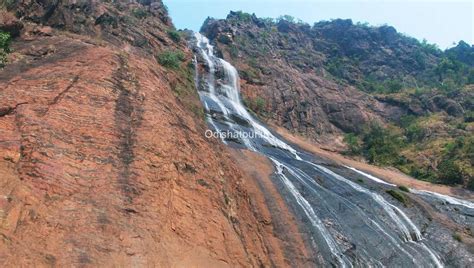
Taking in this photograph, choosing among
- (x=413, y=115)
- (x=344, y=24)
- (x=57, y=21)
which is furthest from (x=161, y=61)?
(x=344, y=24)

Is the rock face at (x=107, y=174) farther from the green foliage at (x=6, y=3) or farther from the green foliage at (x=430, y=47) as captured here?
the green foliage at (x=430, y=47)

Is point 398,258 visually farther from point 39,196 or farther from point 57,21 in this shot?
point 57,21

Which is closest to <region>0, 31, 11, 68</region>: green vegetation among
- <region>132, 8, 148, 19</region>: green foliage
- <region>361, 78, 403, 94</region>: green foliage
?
<region>132, 8, 148, 19</region>: green foliage

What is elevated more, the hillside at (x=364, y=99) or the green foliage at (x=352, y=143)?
the hillside at (x=364, y=99)

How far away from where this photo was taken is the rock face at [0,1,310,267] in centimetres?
988

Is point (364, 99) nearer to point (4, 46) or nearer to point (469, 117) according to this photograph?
point (469, 117)

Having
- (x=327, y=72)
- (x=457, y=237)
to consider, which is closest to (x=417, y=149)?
(x=457, y=237)

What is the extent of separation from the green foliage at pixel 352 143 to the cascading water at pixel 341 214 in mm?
13260

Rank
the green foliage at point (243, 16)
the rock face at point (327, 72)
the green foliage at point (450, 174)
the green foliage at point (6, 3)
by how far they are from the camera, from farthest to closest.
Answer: the green foliage at point (243, 16)
the rock face at point (327, 72)
the green foliage at point (450, 174)
the green foliage at point (6, 3)

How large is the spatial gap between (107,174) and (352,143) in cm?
3622

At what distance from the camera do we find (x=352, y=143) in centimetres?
4447

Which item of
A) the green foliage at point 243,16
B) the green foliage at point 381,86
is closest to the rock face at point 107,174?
the green foliage at point 381,86

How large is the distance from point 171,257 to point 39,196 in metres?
3.61

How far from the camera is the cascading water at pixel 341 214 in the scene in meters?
17.4
